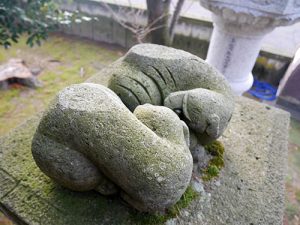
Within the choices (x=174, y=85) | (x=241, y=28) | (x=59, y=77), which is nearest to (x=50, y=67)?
(x=59, y=77)

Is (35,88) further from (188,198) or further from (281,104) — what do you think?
(281,104)

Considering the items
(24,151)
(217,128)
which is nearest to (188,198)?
(217,128)

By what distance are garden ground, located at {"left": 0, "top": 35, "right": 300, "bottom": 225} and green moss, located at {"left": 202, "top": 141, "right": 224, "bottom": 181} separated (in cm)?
88

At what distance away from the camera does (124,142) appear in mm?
1005

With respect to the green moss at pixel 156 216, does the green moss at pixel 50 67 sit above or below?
below

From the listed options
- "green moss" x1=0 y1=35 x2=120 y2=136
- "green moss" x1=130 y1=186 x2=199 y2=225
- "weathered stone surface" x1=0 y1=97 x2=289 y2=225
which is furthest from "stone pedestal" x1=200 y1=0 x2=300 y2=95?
"green moss" x1=0 y1=35 x2=120 y2=136

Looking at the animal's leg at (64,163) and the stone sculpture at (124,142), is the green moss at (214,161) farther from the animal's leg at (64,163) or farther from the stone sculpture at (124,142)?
the animal's leg at (64,163)

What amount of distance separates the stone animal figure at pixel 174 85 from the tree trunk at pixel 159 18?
1545 mm

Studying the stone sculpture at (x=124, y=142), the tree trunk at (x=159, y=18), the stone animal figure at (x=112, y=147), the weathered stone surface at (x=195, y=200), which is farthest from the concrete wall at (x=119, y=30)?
the stone animal figure at (x=112, y=147)

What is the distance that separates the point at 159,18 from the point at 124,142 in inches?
82.8

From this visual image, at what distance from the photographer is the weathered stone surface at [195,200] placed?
1.21 metres

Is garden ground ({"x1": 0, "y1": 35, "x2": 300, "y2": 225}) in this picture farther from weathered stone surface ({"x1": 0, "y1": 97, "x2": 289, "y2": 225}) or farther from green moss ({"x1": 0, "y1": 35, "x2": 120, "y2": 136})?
weathered stone surface ({"x1": 0, "y1": 97, "x2": 289, "y2": 225})

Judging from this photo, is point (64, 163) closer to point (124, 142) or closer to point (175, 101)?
point (124, 142)

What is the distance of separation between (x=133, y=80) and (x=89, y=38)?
2825 mm
